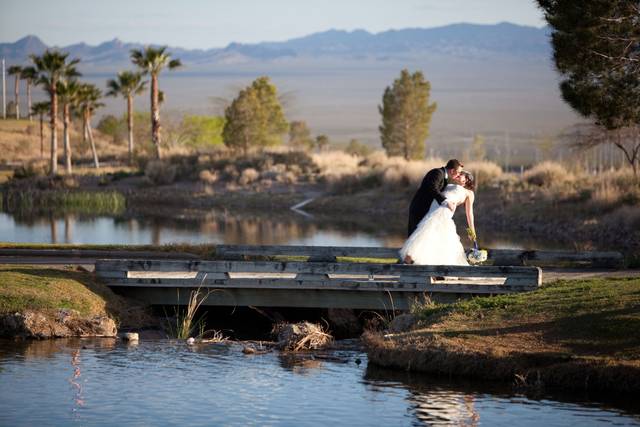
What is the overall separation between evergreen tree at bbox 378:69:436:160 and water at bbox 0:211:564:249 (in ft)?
96.2

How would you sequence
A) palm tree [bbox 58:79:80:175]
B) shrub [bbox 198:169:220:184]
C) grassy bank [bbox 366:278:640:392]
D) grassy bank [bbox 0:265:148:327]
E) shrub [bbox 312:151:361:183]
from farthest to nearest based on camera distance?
palm tree [bbox 58:79:80:175] → shrub [bbox 198:169:220:184] → shrub [bbox 312:151:361:183] → grassy bank [bbox 0:265:148:327] → grassy bank [bbox 366:278:640:392]

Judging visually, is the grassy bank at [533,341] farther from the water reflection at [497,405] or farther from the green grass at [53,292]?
the green grass at [53,292]

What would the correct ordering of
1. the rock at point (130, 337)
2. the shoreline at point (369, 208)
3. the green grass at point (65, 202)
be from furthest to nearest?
1. the green grass at point (65, 202)
2. the shoreline at point (369, 208)
3. the rock at point (130, 337)

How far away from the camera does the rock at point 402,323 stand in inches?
787

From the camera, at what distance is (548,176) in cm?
5738

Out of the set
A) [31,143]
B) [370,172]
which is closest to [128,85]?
→ [31,143]

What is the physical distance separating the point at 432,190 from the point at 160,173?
172 feet

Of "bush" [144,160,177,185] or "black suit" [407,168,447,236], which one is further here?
"bush" [144,160,177,185]

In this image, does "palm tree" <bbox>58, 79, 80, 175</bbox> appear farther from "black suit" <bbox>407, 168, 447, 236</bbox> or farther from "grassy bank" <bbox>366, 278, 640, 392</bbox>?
"grassy bank" <bbox>366, 278, 640, 392</bbox>

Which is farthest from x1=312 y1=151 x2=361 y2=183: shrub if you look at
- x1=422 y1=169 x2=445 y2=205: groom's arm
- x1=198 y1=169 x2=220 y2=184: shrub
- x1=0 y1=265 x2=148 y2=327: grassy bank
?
x1=0 y1=265 x2=148 y2=327: grassy bank

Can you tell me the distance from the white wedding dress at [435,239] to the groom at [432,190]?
124mm

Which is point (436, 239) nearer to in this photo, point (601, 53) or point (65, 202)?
point (601, 53)

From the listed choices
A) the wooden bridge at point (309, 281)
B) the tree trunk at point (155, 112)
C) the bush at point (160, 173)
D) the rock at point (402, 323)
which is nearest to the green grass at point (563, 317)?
the rock at point (402, 323)

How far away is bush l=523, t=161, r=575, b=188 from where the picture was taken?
56312mm
